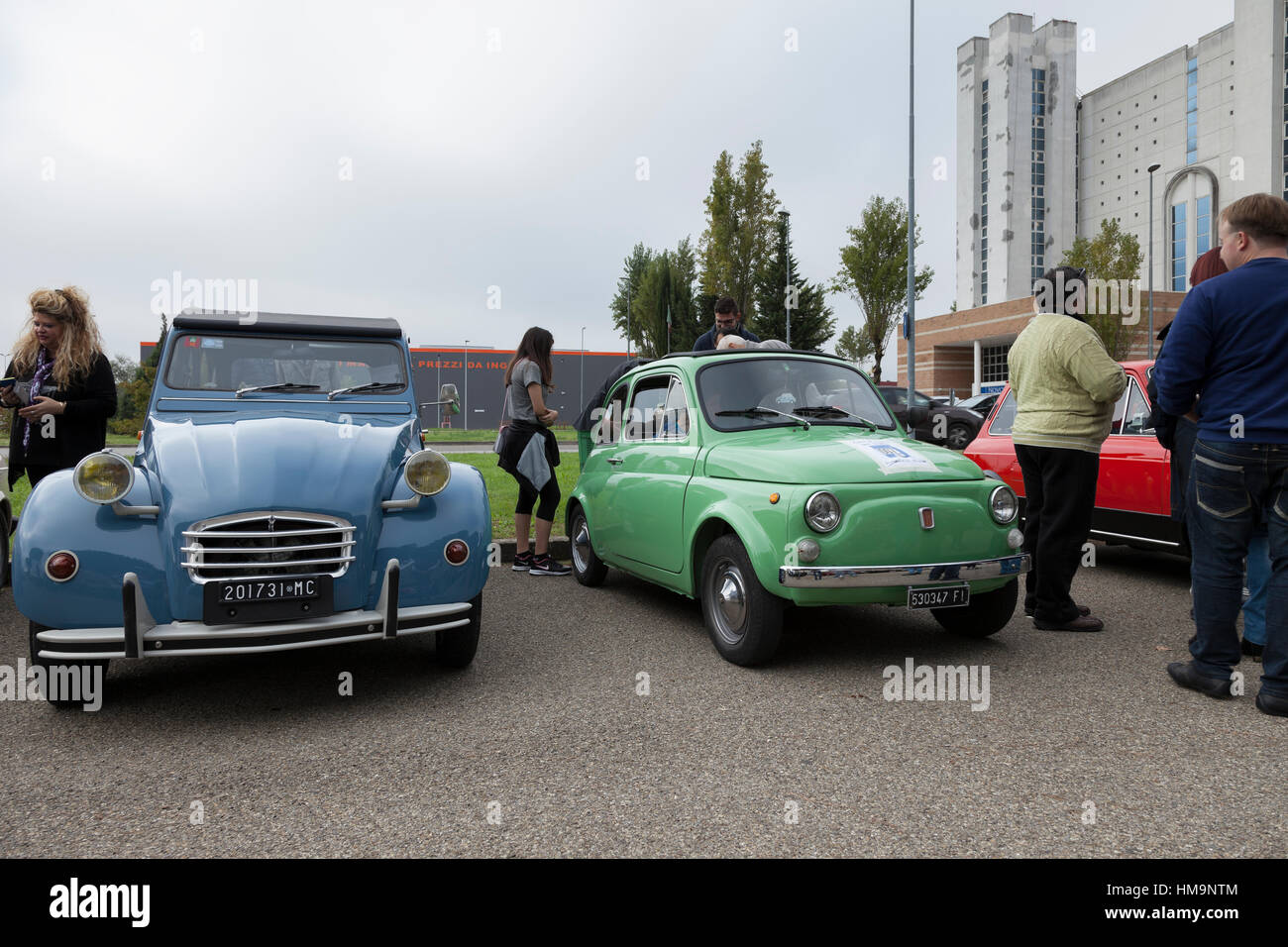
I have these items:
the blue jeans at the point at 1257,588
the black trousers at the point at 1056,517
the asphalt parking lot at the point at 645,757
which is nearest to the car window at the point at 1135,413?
the black trousers at the point at 1056,517

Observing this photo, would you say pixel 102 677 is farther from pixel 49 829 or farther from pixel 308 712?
pixel 49 829

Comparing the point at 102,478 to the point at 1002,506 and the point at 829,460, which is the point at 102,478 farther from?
the point at 1002,506

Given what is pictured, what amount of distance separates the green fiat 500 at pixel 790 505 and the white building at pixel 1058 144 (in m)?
72.1

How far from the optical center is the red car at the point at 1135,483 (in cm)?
632

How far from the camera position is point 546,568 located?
23.9 feet

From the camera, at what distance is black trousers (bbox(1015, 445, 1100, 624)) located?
5193 mm

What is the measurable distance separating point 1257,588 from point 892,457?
2.02 m

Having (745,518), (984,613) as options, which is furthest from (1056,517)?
(745,518)

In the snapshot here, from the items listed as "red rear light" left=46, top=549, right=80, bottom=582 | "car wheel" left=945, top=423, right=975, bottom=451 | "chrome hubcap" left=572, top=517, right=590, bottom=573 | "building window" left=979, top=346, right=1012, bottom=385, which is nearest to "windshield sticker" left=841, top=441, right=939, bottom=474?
"chrome hubcap" left=572, top=517, right=590, bottom=573

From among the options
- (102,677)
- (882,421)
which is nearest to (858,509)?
(882,421)

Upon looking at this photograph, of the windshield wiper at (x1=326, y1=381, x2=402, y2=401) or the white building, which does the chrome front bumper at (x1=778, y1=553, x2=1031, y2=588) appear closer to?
the windshield wiper at (x1=326, y1=381, x2=402, y2=401)

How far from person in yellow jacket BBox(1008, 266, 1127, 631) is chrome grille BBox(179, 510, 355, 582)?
13.1ft

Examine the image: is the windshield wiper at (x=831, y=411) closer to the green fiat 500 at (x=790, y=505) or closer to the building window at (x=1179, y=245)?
the green fiat 500 at (x=790, y=505)

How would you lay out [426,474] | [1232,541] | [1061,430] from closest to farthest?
[1232,541] < [426,474] < [1061,430]
